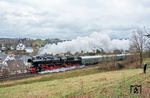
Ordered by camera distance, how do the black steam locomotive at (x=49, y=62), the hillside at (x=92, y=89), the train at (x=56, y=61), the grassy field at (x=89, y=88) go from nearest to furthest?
the grassy field at (x=89, y=88) → the hillside at (x=92, y=89) → the black steam locomotive at (x=49, y=62) → the train at (x=56, y=61)

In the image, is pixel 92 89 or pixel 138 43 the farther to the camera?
pixel 138 43

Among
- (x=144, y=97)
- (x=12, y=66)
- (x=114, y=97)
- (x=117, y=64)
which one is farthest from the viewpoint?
(x=12, y=66)

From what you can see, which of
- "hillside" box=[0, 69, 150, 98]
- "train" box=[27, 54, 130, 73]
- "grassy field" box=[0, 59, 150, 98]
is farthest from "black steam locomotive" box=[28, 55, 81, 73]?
"hillside" box=[0, 69, 150, 98]

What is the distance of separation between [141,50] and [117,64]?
11.6 m

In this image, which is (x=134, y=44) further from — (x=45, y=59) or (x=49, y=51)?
(x=49, y=51)

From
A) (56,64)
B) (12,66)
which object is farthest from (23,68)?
(56,64)

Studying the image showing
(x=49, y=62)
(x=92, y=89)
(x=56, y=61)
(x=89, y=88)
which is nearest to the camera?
(x=92, y=89)

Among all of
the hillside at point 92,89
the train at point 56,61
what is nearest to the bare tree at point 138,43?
the train at point 56,61

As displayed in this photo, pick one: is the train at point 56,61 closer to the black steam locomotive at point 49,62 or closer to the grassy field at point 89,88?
the black steam locomotive at point 49,62

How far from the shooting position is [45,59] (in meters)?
76.5

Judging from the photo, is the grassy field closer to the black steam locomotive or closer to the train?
the black steam locomotive

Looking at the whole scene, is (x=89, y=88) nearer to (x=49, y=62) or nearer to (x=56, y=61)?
(x=49, y=62)

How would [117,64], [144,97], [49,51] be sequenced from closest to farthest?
[144,97] → [117,64] → [49,51]

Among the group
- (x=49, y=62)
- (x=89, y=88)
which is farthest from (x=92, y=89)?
(x=49, y=62)
